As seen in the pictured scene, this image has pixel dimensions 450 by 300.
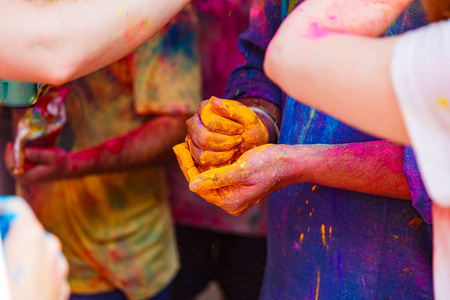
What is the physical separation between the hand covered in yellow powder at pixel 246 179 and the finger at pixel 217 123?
0.05m

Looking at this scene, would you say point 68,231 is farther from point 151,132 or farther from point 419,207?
point 419,207

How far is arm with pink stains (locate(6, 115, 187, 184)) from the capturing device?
1.21 metres

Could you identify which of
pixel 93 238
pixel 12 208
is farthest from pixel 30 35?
pixel 93 238

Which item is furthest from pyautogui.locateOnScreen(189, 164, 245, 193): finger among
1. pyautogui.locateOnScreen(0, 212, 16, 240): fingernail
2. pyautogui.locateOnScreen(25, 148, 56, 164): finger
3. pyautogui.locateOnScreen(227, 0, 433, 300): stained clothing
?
pyautogui.locateOnScreen(25, 148, 56, 164): finger

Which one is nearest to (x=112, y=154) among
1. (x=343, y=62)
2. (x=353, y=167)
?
(x=353, y=167)

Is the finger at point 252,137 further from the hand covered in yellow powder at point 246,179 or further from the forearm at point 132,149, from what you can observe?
the forearm at point 132,149

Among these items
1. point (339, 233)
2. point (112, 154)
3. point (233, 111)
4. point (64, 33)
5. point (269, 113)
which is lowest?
point (112, 154)

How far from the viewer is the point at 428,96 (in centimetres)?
38

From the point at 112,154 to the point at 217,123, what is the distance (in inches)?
24.5

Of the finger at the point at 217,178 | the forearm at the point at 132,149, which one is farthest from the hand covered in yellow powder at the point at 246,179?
the forearm at the point at 132,149

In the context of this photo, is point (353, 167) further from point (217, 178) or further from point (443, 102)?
point (443, 102)

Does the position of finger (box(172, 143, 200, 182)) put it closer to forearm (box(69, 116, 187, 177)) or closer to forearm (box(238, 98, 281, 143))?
forearm (box(238, 98, 281, 143))

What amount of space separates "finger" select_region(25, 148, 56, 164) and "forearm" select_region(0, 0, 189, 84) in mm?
639

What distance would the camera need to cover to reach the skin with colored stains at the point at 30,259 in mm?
610
